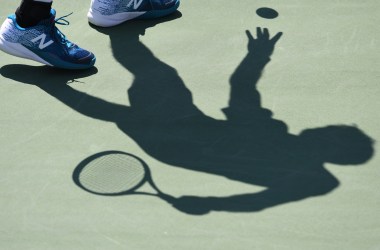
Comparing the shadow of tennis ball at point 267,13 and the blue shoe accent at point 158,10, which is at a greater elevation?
the shadow of tennis ball at point 267,13

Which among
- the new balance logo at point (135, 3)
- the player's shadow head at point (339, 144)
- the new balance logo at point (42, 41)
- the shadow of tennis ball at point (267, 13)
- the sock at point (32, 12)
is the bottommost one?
the new balance logo at point (42, 41)

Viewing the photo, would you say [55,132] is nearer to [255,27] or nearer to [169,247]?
[169,247]

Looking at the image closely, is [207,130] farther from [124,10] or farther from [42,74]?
[124,10]

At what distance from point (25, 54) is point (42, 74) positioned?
0.16 m

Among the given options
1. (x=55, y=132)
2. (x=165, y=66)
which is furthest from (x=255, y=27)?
(x=55, y=132)

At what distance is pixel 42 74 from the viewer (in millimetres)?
4633

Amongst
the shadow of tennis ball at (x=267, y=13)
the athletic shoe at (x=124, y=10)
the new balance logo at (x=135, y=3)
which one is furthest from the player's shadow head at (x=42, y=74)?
the shadow of tennis ball at (x=267, y=13)

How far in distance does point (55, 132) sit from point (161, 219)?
3.18ft


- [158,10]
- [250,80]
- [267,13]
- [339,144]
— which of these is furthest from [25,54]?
[339,144]

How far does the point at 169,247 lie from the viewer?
3275 millimetres

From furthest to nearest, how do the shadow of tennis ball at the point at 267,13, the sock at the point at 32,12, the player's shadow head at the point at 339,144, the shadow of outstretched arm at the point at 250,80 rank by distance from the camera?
1. the shadow of tennis ball at the point at 267,13
2. the sock at the point at 32,12
3. the shadow of outstretched arm at the point at 250,80
4. the player's shadow head at the point at 339,144

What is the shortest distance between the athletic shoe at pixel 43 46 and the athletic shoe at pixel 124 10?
1.66 feet

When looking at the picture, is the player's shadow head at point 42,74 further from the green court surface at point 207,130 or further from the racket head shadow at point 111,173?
the racket head shadow at point 111,173

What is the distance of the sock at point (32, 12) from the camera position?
4414 mm
